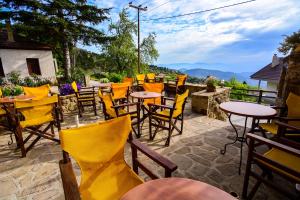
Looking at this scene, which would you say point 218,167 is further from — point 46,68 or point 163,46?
point 46,68

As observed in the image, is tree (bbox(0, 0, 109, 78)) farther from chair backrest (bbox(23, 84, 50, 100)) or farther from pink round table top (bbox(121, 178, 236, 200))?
pink round table top (bbox(121, 178, 236, 200))

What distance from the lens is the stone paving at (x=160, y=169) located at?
2045 mm

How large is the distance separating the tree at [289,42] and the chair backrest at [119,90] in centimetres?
802

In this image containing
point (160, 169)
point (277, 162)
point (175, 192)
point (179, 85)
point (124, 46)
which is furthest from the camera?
point (124, 46)

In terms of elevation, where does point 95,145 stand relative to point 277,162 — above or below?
above

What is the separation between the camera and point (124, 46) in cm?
1320

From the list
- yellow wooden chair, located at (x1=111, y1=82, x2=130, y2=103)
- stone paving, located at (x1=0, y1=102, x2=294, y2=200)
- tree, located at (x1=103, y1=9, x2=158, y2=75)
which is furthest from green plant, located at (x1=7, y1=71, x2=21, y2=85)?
yellow wooden chair, located at (x1=111, y1=82, x2=130, y2=103)

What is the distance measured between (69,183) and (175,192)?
696 mm

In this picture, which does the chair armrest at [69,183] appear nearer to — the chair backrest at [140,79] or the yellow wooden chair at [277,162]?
the yellow wooden chair at [277,162]

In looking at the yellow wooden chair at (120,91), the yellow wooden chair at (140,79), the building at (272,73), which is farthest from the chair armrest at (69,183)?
the building at (272,73)

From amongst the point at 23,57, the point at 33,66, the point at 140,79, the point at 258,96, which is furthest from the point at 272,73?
the point at 23,57

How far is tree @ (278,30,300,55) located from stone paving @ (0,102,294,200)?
7.76 m

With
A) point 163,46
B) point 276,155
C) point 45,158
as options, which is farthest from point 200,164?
point 163,46

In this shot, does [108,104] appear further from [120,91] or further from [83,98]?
[83,98]
